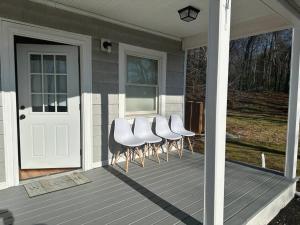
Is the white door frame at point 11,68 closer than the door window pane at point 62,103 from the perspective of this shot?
Yes

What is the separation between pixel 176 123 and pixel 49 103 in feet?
8.07

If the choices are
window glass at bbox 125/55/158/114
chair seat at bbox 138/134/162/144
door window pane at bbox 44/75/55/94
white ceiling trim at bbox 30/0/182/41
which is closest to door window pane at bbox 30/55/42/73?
door window pane at bbox 44/75/55/94

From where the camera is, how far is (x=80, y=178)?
3.06 meters

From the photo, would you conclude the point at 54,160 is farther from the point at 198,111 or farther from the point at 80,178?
the point at 198,111

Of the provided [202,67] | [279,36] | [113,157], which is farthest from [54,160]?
[279,36]

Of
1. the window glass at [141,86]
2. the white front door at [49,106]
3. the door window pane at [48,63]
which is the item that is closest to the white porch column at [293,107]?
the window glass at [141,86]

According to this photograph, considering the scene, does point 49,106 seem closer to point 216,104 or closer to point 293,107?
point 216,104

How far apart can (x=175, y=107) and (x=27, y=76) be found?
2.87m

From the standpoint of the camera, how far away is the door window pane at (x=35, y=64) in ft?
10.5

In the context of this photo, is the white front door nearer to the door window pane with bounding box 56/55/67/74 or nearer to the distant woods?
the door window pane with bounding box 56/55/67/74

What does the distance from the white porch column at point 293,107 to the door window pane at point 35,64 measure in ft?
11.9

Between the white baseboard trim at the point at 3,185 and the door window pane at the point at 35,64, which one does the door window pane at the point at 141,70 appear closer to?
Result: the door window pane at the point at 35,64

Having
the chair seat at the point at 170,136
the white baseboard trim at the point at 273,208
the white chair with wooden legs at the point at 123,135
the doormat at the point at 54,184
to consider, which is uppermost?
the white chair with wooden legs at the point at 123,135

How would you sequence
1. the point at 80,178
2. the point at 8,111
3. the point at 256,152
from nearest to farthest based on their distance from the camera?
1. the point at 8,111
2. the point at 80,178
3. the point at 256,152
